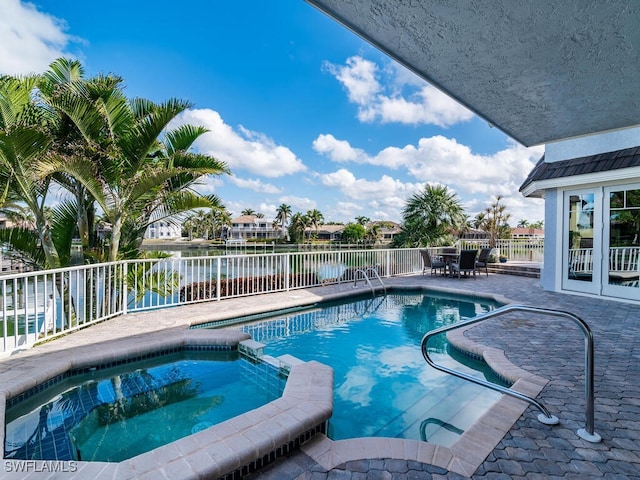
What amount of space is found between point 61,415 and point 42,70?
17.4ft

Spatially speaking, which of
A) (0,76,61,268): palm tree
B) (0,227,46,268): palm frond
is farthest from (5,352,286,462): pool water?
(0,227,46,268): palm frond

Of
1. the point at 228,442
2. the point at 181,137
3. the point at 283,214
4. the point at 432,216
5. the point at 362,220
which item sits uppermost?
the point at 283,214

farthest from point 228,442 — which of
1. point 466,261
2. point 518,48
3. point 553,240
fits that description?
point 466,261

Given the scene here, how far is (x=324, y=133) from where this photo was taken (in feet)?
80.2

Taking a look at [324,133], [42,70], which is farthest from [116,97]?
[324,133]

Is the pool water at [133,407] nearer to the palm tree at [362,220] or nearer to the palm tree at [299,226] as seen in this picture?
the palm tree at [299,226]

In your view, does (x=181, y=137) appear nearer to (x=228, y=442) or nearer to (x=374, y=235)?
(x=228, y=442)

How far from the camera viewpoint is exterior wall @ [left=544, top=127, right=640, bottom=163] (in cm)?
667

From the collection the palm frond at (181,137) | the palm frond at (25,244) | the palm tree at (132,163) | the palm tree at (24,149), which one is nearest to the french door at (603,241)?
the palm tree at (132,163)

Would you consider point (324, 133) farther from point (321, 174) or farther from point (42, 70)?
point (42, 70)

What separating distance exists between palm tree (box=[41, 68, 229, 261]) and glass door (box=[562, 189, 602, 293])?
7886 millimetres

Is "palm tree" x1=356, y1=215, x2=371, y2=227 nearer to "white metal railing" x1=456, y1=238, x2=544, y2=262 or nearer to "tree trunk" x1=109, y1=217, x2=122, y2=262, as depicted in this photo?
"white metal railing" x1=456, y1=238, x2=544, y2=262

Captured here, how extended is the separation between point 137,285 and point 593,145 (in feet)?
32.3

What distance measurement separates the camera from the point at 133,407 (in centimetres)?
302
